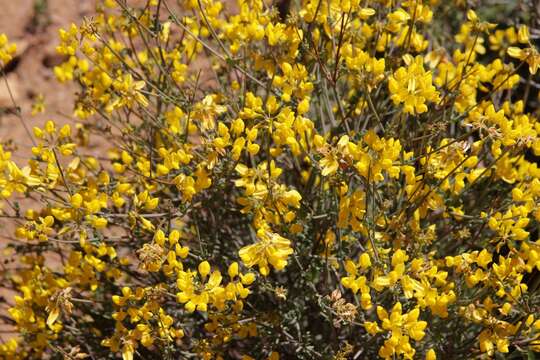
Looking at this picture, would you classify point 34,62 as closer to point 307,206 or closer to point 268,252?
point 307,206

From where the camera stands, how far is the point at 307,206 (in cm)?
281

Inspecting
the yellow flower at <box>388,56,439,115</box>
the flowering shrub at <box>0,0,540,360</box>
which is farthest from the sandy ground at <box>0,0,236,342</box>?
the yellow flower at <box>388,56,439,115</box>

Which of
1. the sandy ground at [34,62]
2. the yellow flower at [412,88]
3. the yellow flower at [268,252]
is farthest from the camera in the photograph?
the sandy ground at [34,62]

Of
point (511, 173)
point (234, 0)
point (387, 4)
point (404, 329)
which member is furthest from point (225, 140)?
point (234, 0)

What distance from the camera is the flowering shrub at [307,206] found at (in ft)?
8.00

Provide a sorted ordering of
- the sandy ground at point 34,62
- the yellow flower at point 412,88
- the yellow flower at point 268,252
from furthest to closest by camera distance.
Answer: the sandy ground at point 34,62, the yellow flower at point 412,88, the yellow flower at point 268,252

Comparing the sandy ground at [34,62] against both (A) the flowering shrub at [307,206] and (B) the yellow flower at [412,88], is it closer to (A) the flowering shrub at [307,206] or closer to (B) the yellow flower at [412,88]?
(A) the flowering shrub at [307,206]

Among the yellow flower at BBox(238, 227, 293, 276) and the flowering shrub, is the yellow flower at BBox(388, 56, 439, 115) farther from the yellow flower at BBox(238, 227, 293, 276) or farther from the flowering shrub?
the yellow flower at BBox(238, 227, 293, 276)

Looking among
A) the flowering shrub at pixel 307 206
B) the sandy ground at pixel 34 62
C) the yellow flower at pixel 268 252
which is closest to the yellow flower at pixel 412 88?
the flowering shrub at pixel 307 206

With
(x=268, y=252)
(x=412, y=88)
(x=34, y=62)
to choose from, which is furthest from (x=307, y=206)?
(x=34, y=62)

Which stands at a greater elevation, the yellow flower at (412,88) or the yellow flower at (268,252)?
the yellow flower at (412,88)

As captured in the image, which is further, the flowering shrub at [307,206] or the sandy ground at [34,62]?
the sandy ground at [34,62]

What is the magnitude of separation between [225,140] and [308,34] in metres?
0.59

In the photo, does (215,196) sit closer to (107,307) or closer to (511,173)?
(107,307)
